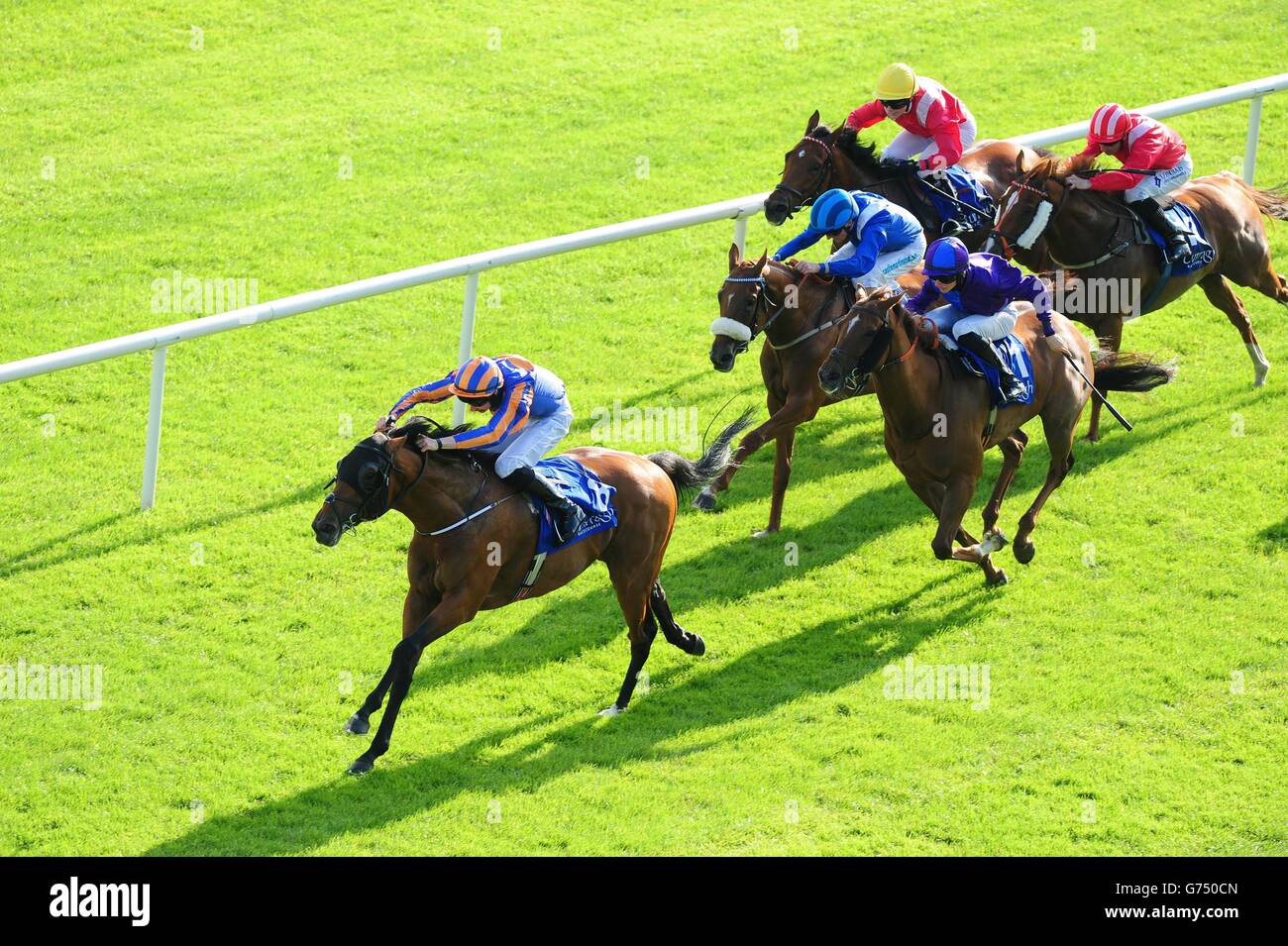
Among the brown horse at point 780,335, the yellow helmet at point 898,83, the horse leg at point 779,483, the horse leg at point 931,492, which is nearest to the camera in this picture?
the horse leg at point 931,492

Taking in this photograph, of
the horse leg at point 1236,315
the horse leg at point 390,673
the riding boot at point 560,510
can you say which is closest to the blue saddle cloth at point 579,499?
the riding boot at point 560,510

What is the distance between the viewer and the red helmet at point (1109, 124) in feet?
36.8

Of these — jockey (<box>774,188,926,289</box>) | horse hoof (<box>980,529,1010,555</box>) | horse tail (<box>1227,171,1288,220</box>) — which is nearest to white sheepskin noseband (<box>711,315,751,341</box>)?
jockey (<box>774,188,926,289</box>)

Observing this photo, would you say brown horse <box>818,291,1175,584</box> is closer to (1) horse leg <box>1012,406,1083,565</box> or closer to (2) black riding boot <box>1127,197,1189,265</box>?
(1) horse leg <box>1012,406,1083,565</box>

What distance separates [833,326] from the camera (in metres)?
10.0

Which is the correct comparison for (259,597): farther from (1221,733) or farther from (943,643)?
(1221,733)

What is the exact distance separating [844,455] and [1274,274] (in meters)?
3.58

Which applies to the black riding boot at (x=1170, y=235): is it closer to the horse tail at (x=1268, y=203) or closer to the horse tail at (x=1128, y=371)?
the horse tail at (x=1128, y=371)

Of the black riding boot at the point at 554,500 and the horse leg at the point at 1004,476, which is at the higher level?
the black riding boot at the point at 554,500

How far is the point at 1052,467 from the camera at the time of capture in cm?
1008

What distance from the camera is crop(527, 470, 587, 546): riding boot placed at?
8109 millimetres

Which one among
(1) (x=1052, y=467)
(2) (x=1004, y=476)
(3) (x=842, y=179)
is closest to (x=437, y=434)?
(2) (x=1004, y=476)

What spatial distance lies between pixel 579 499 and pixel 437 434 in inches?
30.7

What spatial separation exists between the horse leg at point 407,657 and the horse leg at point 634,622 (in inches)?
35.6
